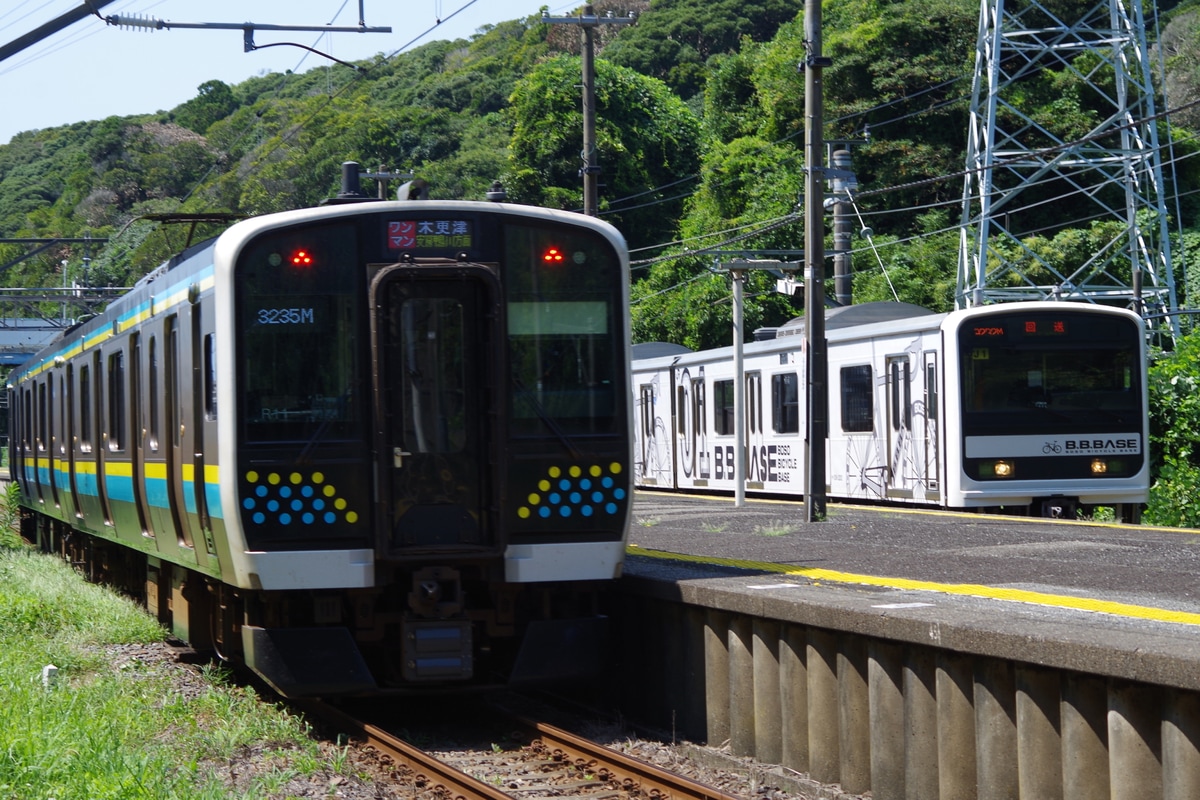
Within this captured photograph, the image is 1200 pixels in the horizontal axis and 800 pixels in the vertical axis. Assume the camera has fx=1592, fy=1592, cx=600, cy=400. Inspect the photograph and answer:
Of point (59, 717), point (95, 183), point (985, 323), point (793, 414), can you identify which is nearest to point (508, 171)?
point (793, 414)

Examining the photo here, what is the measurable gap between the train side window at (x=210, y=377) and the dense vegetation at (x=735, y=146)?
47.8 feet

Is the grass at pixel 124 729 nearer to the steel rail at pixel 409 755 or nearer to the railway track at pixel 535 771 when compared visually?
the steel rail at pixel 409 755

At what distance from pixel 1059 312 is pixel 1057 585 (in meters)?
9.78

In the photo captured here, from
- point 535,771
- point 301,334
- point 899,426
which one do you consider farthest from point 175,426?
point 899,426

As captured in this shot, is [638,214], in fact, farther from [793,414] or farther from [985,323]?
[985,323]

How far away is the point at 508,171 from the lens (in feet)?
162

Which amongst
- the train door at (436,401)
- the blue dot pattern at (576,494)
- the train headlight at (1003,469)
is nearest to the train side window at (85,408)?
the train door at (436,401)

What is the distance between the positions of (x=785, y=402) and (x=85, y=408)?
10971 millimetres

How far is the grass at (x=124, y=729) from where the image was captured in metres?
7.12

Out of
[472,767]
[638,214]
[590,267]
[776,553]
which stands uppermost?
[638,214]

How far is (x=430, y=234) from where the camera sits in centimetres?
899

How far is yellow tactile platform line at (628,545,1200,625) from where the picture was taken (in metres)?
7.12

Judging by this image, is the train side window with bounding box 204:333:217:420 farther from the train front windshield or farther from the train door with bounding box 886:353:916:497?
the train door with bounding box 886:353:916:497

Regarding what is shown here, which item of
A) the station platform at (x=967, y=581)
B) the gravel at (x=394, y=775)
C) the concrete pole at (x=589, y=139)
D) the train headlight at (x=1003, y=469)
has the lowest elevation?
the gravel at (x=394, y=775)
